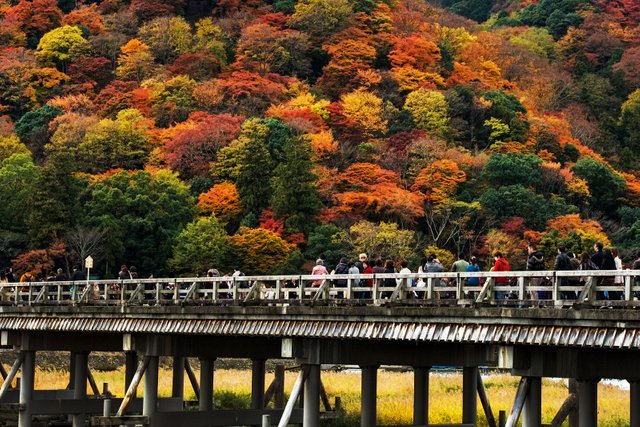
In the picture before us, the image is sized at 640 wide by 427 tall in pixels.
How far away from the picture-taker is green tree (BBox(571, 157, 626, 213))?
365 ft

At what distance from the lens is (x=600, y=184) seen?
112000 millimetres

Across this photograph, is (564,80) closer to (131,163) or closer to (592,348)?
(131,163)

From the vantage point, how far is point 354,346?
114 feet

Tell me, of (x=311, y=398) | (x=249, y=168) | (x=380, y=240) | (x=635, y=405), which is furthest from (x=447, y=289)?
(x=249, y=168)

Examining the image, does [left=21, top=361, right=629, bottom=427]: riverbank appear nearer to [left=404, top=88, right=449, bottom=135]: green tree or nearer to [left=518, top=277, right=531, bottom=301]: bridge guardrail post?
[left=518, top=277, right=531, bottom=301]: bridge guardrail post

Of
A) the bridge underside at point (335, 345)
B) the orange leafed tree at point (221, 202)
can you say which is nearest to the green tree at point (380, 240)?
the orange leafed tree at point (221, 202)

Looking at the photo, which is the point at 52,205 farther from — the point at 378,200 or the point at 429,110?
the point at 429,110

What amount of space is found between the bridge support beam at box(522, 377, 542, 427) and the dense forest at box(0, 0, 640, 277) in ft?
203

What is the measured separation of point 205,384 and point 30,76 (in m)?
86.6

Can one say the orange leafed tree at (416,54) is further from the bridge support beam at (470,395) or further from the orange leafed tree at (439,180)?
the bridge support beam at (470,395)

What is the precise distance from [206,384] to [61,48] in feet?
302

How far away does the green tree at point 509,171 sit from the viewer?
105 metres

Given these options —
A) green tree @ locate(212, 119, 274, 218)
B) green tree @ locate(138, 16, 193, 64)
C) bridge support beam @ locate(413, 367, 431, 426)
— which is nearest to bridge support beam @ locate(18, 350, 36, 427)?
bridge support beam @ locate(413, 367, 431, 426)

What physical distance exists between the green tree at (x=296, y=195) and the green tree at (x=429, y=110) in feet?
73.5
